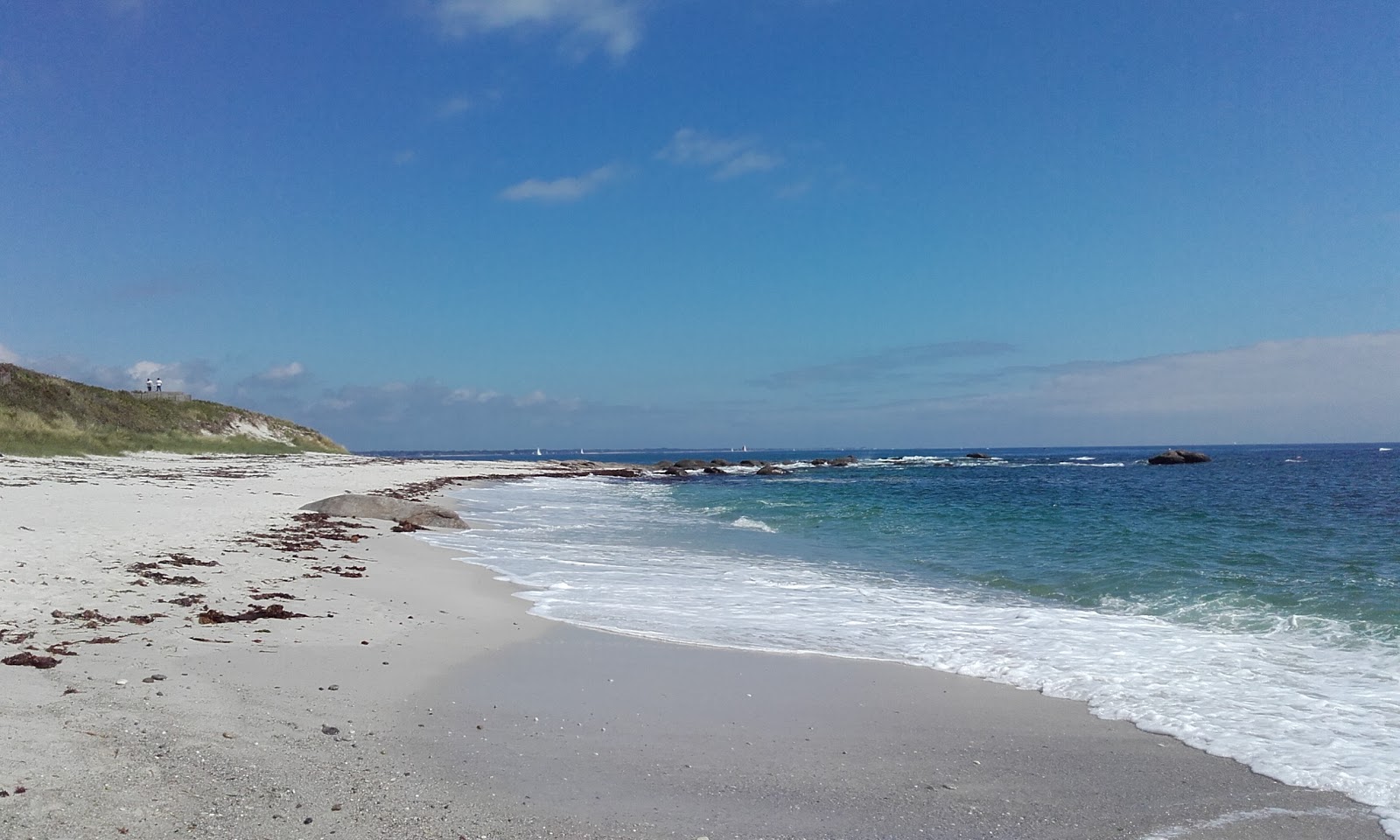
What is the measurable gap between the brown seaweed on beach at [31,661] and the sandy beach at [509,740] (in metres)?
0.08

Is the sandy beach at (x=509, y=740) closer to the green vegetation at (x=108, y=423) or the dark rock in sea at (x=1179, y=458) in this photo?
the green vegetation at (x=108, y=423)

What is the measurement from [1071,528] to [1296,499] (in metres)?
15.1

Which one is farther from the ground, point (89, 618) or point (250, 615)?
point (89, 618)

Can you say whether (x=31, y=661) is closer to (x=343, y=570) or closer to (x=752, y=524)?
(x=343, y=570)

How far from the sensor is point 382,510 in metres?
18.8

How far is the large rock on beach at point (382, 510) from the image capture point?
18469mm

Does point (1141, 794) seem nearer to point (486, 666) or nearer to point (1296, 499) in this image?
point (486, 666)

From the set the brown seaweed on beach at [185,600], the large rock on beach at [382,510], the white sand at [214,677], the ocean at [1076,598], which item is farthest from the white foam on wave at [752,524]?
the brown seaweed on beach at [185,600]

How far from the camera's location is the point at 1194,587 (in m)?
12.5

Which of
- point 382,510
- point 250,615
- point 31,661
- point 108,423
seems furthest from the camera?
point 108,423

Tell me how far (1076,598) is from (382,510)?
1469cm

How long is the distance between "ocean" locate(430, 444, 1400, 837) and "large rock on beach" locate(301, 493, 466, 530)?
3.75 ft

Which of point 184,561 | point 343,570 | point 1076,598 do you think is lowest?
point 1076,598

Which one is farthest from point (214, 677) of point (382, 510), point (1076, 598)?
point (382, 510)
